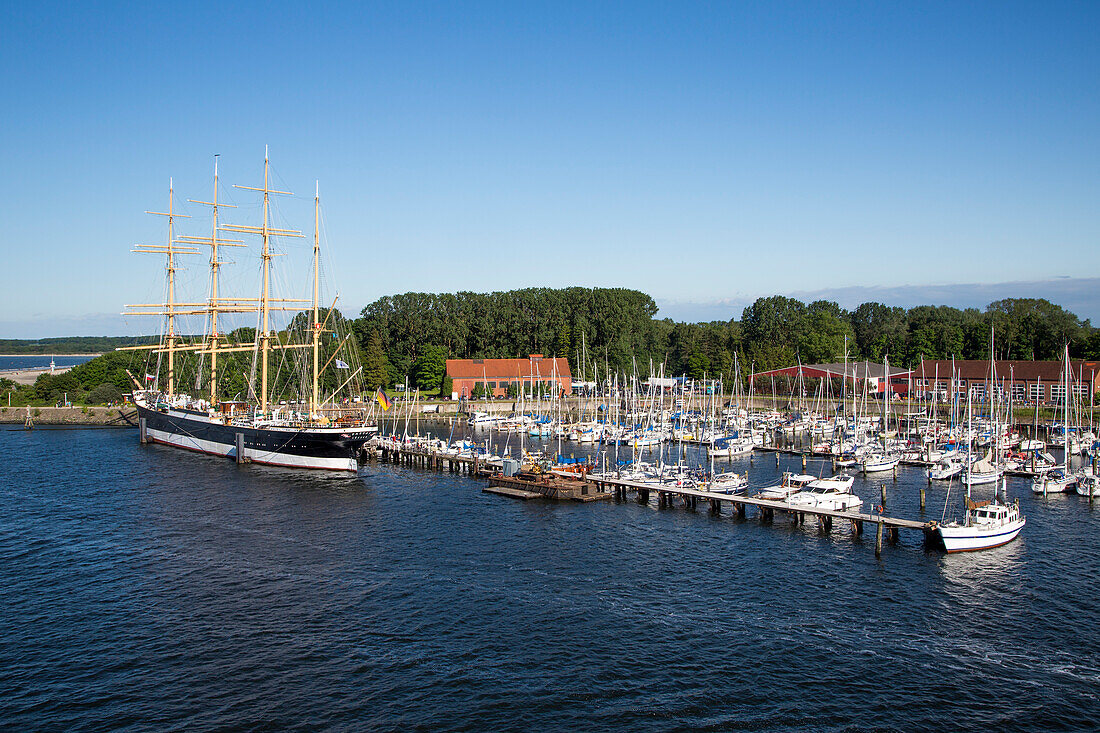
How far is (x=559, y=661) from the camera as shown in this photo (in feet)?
97.7

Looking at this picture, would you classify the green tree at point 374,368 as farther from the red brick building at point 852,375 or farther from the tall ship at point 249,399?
the red brick building at point 852,375

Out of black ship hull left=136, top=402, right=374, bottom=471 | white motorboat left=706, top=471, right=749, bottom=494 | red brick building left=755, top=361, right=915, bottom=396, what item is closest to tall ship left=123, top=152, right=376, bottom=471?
black ship hull left=136, top=402, right=374, bottom=471

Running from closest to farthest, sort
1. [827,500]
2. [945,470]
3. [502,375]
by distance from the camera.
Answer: [827,500] < [945,470] < [502,375]

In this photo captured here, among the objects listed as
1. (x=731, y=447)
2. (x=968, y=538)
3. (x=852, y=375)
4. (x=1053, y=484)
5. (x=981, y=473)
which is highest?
(x=852, y=375)

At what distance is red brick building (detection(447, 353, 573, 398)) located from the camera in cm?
13900

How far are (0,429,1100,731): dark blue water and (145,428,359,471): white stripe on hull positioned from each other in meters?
17.1

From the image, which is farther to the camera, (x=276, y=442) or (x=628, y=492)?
(x=276, y=442)

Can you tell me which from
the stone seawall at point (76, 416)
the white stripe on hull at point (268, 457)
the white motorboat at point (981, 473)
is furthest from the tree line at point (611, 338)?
the white motorboat at point (981, 473)

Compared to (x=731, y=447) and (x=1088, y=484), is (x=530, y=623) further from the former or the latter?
(x=731, y=447)

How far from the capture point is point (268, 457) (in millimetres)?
74875

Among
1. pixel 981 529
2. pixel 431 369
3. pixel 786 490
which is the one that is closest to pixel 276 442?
pixel 786 490

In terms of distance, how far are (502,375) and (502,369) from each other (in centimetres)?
174

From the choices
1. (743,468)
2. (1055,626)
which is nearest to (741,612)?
(1055,626)

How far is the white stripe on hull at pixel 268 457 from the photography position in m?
71.2
